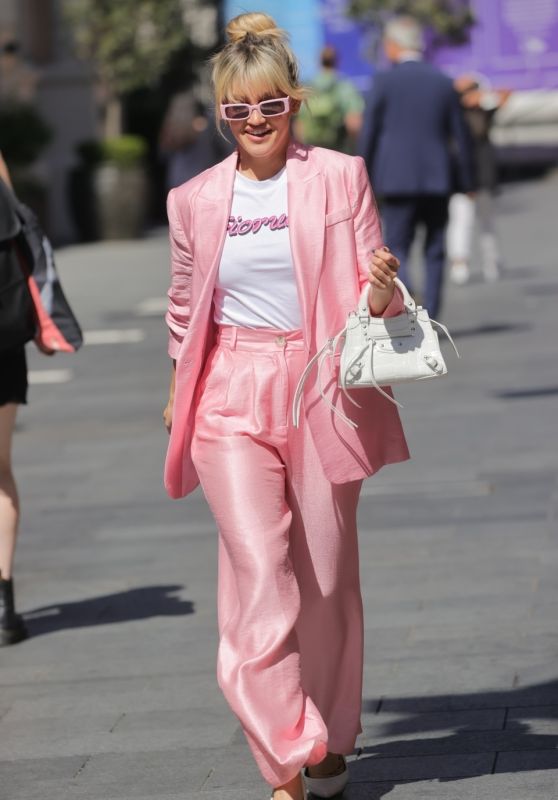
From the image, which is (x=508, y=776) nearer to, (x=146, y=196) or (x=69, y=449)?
(x=69, y=449)

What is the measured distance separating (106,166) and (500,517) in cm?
1616

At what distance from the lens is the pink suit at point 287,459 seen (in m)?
4.02

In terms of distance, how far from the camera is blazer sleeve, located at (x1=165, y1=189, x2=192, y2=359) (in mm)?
4258

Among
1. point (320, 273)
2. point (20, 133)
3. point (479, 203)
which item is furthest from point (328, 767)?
point (20, 133)

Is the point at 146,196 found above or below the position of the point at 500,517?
below

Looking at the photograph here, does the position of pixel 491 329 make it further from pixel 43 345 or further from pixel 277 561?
pixel 277 561

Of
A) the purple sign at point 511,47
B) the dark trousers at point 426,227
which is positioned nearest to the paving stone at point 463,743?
the dark trousers at point 426,227

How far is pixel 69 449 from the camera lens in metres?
9.47

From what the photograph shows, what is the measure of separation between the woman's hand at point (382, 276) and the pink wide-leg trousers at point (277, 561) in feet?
0.82

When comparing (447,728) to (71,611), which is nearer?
(447,728)

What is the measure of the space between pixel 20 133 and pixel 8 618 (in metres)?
16.4

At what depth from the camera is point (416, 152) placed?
11.7 metres

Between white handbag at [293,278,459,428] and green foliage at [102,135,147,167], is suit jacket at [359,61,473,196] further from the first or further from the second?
green foliage at [102,135,147,167]

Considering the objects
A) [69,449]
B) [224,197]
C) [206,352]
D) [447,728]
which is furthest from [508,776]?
[69,449]
